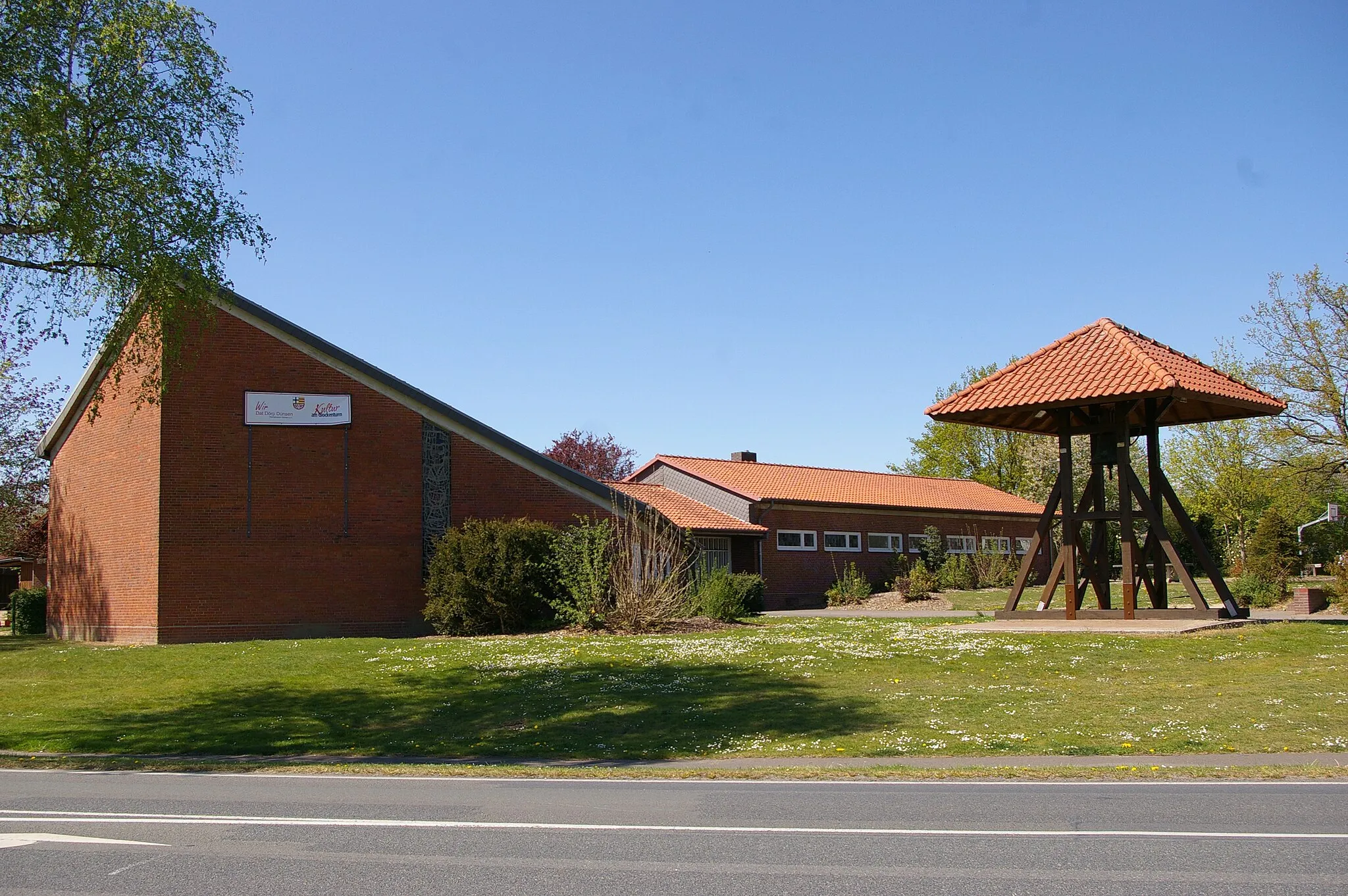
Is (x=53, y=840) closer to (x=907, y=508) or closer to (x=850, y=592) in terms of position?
(x=850, y=592)

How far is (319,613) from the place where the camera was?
2553 centimetres

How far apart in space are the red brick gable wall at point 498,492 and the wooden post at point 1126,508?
1221 cm

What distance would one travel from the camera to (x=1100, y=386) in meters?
20.6

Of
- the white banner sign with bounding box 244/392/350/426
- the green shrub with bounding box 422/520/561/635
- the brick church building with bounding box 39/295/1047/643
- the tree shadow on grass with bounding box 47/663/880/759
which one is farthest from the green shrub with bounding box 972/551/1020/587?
the tree shadow on grass with bounding box 47/663/880/759

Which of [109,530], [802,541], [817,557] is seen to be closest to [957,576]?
[817,557]

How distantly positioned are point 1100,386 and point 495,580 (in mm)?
12359

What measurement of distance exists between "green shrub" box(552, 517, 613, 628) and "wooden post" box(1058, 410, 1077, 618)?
8.83m

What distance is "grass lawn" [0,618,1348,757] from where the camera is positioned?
12219mm

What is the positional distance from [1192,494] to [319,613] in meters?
47.0

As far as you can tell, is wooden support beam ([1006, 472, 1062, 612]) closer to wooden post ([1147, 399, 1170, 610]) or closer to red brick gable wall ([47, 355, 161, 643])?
wooden post ([1147, 399, 1170, 610])

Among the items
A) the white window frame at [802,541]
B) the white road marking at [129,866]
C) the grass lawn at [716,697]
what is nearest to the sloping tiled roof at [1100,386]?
the grass lawn at [716,697]

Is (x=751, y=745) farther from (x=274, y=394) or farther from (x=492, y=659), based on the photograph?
(x=274, y=394)

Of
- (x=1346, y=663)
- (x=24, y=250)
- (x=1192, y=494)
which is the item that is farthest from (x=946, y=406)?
(x=1192, y=494)

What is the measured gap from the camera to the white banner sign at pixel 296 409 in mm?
25453
